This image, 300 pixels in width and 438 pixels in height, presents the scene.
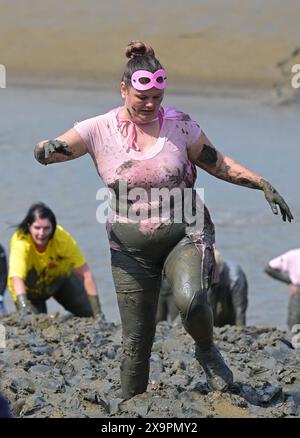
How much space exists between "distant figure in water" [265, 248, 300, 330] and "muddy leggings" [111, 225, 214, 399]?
553cm

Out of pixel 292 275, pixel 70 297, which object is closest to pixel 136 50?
pixel 70 297

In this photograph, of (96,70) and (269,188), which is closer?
(269,188)

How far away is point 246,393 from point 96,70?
26408 millimetres

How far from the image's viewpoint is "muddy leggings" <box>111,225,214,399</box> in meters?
6.39

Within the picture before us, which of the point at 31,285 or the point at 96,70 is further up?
the point at 96,70

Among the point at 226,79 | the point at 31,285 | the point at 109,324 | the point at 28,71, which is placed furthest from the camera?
the point at 28,71

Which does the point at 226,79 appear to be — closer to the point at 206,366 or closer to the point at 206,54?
the point at 206,54

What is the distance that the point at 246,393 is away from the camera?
6.99 meters

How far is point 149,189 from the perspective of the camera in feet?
21.4

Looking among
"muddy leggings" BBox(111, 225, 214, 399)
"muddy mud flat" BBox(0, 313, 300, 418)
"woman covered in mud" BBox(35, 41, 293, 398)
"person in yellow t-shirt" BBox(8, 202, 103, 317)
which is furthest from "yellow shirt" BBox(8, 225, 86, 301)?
"woman covered in mud" BBox(35, 41, 293, 398)

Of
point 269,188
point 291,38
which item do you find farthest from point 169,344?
point 291,38
